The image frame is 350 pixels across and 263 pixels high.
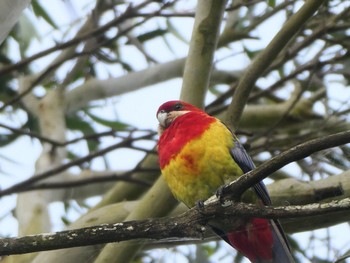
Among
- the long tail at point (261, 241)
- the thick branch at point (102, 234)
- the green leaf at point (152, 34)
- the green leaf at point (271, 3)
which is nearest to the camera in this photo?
the thick branch at point (102, 234)

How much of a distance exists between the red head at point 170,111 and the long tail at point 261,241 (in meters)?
0.58

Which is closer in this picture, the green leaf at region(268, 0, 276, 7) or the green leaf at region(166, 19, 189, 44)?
the green leaf at region(268, 0, 276, 7)

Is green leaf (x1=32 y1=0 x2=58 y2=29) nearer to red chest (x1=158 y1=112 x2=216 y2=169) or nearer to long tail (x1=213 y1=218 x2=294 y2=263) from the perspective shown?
red chest (x1=158 y1=112 x2=216 y2=169)

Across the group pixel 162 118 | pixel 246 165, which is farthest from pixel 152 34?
pixel 246 165

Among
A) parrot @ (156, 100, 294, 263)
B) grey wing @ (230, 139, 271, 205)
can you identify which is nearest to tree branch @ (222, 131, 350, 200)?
parrot @ (156, 100, 294, 263)

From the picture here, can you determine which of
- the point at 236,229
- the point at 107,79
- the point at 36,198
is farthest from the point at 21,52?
the point at 236,229

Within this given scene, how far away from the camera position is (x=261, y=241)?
300cm

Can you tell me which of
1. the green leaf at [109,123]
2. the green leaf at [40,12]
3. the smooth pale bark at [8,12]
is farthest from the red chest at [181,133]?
the green leaf at [40,12]

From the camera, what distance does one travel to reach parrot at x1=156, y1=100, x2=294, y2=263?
280cm

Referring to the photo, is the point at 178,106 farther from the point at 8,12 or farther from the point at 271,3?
the point at 271,3

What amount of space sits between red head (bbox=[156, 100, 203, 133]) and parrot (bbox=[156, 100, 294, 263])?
82mm

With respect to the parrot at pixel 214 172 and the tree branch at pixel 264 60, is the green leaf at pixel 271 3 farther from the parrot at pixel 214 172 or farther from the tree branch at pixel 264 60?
the parrot at pixel 214 172

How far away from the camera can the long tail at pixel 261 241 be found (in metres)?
2.91

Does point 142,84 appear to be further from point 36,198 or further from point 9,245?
point 9,245
